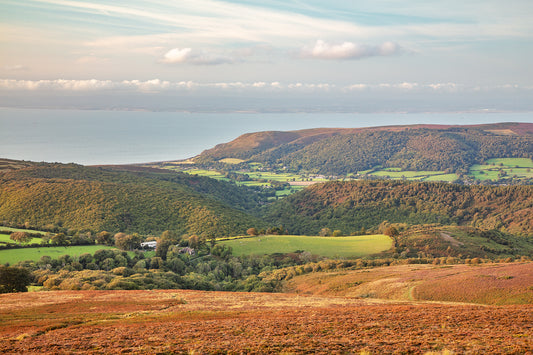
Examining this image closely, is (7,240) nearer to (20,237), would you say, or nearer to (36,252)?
(20,237)

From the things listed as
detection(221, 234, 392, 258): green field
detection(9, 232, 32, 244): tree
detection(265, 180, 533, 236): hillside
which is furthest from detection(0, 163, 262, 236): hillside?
detection(265, 180, 533, 236): hillside

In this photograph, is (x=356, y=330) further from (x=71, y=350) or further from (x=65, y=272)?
(x=65, y=272)

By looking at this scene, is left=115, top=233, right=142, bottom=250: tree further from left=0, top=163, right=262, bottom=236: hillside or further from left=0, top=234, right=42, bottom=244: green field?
left=0, top=163, right=262, bottom=236: hillside

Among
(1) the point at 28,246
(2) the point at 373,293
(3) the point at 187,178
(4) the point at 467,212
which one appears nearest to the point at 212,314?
(2) the point at 373,293

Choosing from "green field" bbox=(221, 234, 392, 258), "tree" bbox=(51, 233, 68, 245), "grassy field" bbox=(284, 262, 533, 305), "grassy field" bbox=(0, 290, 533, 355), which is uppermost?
"grassy field" bbox=(0, 290, 533, 355)

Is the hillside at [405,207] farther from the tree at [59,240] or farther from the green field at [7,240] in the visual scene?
the green field at [7,240]

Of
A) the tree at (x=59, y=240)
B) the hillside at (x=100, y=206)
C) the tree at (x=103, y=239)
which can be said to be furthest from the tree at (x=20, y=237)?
the hillside at (x=100, y=206)
